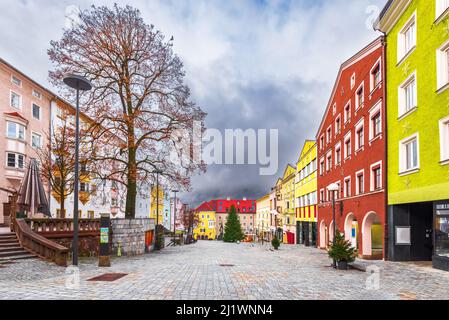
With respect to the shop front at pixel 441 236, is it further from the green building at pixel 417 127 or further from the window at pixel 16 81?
the window at pixel 16 81

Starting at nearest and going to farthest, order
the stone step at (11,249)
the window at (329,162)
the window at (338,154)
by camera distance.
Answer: the stone step at (11,249) < the window at (338,154) < the window at (329,162)

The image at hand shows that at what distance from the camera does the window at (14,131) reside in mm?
33153

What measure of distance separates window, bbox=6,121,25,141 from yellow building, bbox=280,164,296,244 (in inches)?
1496

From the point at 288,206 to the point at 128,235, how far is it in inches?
1682

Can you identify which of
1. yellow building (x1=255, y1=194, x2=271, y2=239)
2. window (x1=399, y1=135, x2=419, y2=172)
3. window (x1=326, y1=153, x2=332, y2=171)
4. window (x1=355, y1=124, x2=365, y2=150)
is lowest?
yellow building (x1=255, y1=194, x2=271, y2=239)

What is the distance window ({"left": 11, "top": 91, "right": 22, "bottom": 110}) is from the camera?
111 ft

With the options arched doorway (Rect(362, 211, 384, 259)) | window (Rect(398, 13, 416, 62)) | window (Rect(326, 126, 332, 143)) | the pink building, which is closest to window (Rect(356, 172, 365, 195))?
arched doorway (Rect(362, 211, 384, 259))

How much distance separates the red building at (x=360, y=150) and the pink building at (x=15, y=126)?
26851 millimetres

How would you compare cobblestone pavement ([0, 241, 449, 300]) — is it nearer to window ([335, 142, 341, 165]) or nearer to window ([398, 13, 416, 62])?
window ([398, 13, 416, 62])

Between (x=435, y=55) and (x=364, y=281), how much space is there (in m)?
9.90

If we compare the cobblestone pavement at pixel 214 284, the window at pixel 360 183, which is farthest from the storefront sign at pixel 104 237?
the window at pixel 360 183

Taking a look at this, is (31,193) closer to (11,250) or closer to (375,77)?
(11,250)

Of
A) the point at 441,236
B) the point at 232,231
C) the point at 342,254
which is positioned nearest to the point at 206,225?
the point at 232,231
